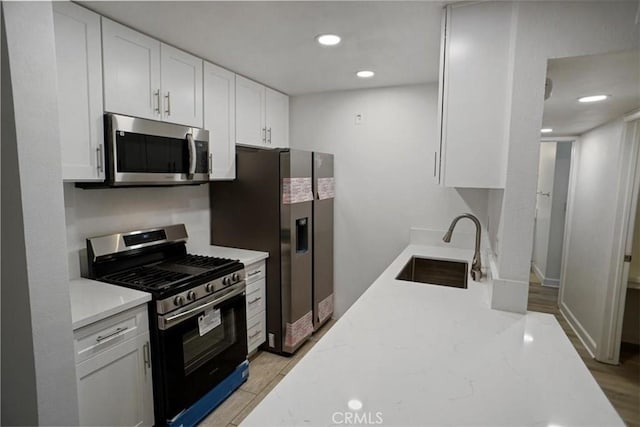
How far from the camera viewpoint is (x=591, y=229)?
10.3 ft

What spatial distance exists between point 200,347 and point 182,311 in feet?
1.04

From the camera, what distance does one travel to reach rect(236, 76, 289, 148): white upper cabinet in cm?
275

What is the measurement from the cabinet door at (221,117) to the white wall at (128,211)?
1.17 feet

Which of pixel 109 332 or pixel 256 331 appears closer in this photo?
pixel 109 332

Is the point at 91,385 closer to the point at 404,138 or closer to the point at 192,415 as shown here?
the point at 192,415

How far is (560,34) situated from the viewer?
4.38 feet

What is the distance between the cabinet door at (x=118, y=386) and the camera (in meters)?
1.52

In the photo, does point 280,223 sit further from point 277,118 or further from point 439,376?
point 439,376

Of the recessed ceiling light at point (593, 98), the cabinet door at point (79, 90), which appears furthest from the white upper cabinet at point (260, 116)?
the recessed ceiling light at point (593, 98)

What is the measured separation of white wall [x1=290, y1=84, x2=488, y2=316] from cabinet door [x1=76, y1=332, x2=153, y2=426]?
1.99m

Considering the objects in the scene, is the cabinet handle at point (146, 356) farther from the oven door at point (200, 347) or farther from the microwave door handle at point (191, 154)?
the microwave door handle at point (191, 154)

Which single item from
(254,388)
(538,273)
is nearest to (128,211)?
(254,388)

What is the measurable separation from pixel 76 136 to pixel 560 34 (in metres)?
2.17

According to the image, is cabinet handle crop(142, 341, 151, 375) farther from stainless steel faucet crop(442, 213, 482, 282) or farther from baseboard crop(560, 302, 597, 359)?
baseboard crop(560, 302, 597, 359)
